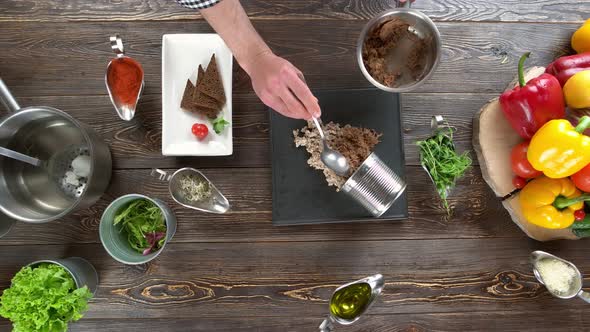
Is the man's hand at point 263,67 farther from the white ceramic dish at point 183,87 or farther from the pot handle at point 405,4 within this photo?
the pot handle at point 405,4

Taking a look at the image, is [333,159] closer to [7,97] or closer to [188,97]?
[188,97]

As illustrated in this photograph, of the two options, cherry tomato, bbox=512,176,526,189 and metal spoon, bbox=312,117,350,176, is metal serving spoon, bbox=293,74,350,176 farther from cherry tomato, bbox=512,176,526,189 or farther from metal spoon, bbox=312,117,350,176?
cherry tomato, bbox=512,176,526,189

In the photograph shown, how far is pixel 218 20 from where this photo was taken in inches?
35.1

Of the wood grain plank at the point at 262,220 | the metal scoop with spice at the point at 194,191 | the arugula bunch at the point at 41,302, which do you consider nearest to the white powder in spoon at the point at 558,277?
the wood grain plank at the point at 262,220

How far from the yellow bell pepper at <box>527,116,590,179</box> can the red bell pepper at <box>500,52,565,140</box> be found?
0.15ft

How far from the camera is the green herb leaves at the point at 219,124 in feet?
3.52

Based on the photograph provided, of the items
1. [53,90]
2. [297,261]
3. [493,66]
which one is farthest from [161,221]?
[493,66]

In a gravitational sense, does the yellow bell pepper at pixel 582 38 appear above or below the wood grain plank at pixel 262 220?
above

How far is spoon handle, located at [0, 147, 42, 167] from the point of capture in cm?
94

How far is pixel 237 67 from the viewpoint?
118cm

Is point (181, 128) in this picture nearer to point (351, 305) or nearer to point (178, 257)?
point (178, 257)

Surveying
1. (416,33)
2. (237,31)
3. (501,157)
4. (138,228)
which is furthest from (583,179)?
(138,228)

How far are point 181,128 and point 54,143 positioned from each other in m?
0.33

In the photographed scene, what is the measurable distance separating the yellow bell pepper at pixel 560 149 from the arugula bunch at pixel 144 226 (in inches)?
37.8
